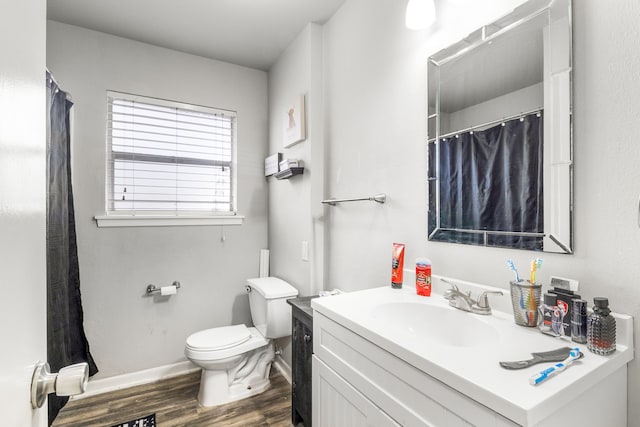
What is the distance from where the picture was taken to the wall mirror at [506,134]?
0.96 m

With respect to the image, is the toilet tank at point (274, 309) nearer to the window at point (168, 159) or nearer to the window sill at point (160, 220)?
the window sill at point (160, 220)

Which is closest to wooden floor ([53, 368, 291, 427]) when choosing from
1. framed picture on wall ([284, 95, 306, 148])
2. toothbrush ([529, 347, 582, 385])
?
toothbrush ([529, 347, 582, 385])

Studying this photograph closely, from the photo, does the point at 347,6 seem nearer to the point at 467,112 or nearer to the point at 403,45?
the point at 403,45

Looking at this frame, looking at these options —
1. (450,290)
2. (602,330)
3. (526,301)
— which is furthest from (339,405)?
(602,330)

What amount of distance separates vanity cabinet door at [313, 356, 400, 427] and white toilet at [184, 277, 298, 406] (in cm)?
87

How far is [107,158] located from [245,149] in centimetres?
104

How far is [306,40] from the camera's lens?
7.17 feet

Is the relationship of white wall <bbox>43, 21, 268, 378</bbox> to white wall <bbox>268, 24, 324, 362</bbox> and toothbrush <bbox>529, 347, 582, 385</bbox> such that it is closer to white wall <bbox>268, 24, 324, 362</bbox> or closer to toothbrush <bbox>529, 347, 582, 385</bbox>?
white wall <bbox>268, 24, 324, 362</bbox>

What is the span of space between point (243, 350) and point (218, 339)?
0.62 ft

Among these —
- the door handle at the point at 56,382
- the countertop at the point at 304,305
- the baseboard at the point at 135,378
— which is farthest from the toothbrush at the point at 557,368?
the baseboard at the point at 135,378

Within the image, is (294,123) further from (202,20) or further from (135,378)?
(135,378)

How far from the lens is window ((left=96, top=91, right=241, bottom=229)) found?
2.35 meters

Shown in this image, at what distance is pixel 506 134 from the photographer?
1.11 meters

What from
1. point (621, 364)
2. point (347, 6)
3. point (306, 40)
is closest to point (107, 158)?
point (306, 40)
